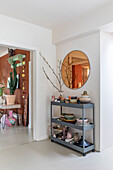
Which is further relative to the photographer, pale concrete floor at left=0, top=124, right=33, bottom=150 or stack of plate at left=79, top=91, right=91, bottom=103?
pale concrete floor at left=0, top=124, right=33, bottom=150

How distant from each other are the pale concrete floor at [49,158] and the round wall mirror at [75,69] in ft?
4.60

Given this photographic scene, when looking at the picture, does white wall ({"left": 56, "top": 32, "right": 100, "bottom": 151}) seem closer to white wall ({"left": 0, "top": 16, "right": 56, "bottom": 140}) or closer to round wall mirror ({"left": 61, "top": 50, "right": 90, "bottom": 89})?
round wall mirror ({"left": 61, "top": 50, "right": 90, "bottom": 89})

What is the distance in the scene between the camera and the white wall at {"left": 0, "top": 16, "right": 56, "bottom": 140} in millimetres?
3273

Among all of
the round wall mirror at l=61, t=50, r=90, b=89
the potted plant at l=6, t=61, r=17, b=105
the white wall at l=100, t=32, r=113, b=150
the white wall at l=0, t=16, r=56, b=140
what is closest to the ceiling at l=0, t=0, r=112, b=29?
the white wall at l=0, t=16, r=56, b=140

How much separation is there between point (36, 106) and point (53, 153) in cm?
114

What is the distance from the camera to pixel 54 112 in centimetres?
402

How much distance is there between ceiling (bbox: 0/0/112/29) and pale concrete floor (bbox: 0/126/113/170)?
→ 8.72 ft

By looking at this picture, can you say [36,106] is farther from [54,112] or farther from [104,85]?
[104,85]

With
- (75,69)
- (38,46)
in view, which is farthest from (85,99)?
(38,46)

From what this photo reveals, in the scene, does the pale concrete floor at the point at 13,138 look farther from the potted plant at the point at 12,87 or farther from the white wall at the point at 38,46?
the potted plant at the point at 12,87

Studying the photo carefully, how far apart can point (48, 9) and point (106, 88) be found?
6.15 feet

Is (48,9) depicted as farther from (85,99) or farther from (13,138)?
(13,138)

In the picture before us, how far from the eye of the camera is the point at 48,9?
2904 mm

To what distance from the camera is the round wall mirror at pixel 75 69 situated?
3.34m
